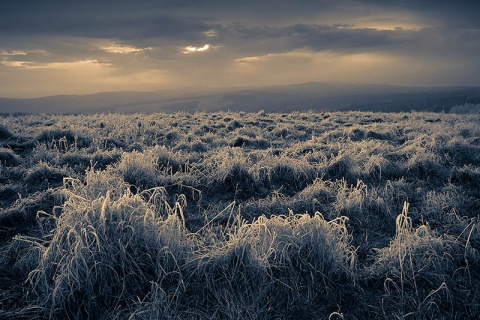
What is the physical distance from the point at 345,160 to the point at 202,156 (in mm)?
3212

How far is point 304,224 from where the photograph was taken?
3.36 metres

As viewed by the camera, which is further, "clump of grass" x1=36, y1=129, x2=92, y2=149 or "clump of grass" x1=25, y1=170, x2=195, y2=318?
"clump of grass" x1=36, y1=129, x2=92, y2=149

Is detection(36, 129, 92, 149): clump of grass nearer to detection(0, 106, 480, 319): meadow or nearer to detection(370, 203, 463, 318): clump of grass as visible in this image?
detection(0, 106, 480, 319): meadow

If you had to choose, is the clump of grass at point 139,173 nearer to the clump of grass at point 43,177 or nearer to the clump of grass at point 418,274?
the clump of grass at point 43,177

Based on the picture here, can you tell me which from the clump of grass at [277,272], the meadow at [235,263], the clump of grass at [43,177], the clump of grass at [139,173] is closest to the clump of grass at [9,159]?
the clump of grass at [43,177]

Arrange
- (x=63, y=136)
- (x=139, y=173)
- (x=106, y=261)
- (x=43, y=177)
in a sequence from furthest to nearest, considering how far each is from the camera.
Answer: (x=63, y=136), (x=43, y=177), (x=139, y=173), (x=106, y=261)

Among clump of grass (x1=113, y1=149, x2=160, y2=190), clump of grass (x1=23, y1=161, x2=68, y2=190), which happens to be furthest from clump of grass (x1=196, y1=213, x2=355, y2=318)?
clump of grass (x1=23, y1=161, x2=68, y2=190)

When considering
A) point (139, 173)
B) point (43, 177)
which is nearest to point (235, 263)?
point (139, 173)

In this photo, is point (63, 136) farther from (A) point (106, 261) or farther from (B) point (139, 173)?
(A) point (106, 261)

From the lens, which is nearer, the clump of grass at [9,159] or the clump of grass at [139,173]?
the clump of grass at [139,173]

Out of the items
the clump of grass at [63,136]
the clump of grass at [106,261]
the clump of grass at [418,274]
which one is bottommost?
the clump of grass at [418,274]

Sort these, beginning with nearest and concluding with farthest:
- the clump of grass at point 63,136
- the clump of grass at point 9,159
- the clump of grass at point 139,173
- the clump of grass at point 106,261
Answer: the clump of grass at point 106,261
the clump of grass at point 139,173
the clump of grass at point 9,159
the clump of grass at point 63,136

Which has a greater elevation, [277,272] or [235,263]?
[235,263]

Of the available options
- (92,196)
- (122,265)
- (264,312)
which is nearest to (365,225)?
(264,312)
